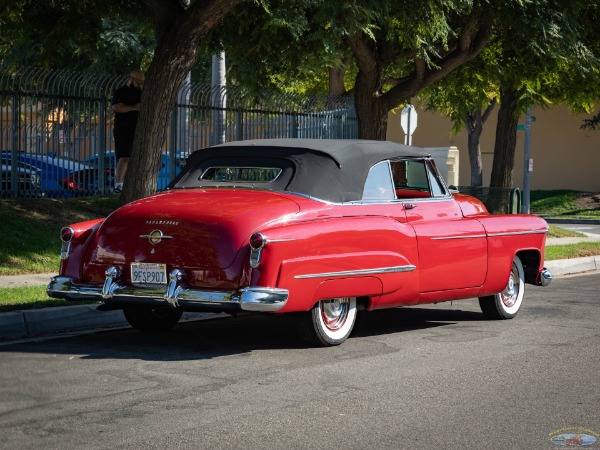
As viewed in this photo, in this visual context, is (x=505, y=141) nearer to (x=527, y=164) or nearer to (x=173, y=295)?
(x=527, y=164)

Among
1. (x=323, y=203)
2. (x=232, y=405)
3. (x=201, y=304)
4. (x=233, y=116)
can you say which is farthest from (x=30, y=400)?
(x=233, y=116)

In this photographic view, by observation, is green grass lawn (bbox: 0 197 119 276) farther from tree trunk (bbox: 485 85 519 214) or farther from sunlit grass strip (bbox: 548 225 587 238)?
tree trunk (bbox: 485 85 519 214)

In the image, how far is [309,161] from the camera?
30.3 ft

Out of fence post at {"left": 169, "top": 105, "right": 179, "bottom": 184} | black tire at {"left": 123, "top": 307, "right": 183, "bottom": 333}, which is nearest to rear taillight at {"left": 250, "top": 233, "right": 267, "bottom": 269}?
black tire at {"left": 123, "top": 307, "right": 183, "bottom": 333}

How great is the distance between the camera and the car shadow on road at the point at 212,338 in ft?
27.5

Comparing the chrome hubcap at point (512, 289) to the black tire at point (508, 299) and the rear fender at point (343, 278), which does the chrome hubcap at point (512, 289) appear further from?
the rear fender at point (343, 278)

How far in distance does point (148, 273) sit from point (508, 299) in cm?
399

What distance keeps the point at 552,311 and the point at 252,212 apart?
4.36 metres

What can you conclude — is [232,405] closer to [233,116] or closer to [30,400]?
[30,400]

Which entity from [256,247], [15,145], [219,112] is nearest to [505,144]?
[219,112]

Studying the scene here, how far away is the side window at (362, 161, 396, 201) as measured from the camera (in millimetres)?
9414

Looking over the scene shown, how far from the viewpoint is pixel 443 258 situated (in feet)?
31.6

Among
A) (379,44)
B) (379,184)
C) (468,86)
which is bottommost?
(379,184)

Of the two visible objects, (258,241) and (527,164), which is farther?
(527,164)
